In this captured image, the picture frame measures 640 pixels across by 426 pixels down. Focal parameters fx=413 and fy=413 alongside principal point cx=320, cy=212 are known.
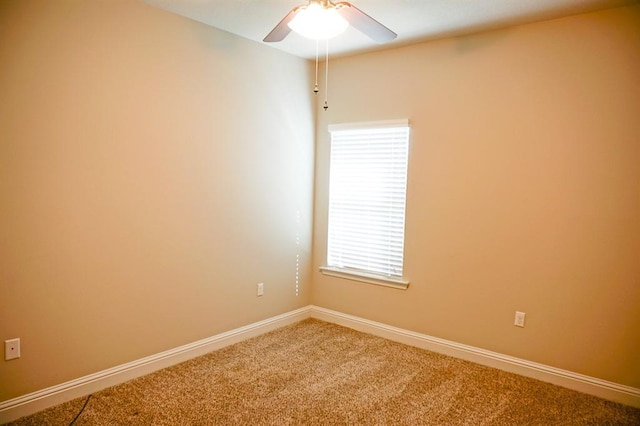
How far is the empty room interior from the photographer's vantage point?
7.93ft

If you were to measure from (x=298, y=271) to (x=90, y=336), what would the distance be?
197 cm

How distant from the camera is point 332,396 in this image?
2.68 metres

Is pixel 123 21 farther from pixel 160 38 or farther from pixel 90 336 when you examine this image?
pixel 90 336

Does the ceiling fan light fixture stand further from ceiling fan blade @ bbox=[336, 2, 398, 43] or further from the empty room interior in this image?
the empty room interior

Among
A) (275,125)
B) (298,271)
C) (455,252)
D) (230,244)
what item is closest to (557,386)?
A: (455,252)

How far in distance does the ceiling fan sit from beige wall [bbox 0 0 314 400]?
114cm

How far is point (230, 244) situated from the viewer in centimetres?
347

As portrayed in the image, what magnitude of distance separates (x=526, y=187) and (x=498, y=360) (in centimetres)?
133

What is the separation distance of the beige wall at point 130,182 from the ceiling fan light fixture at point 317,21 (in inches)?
49.0

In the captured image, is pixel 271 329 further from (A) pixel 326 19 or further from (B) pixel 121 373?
(A) pixel 326 19

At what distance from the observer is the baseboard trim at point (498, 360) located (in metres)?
2.75

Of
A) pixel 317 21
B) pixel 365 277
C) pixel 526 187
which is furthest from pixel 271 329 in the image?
pixel 317 21

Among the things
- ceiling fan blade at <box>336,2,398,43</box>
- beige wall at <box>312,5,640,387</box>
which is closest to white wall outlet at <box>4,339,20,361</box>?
ceiling fan blade at <box>336,2,398,43</box>

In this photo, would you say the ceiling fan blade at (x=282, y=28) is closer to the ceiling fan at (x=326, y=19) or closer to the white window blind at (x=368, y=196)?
the ceiling fan at (x=326, y=19)
